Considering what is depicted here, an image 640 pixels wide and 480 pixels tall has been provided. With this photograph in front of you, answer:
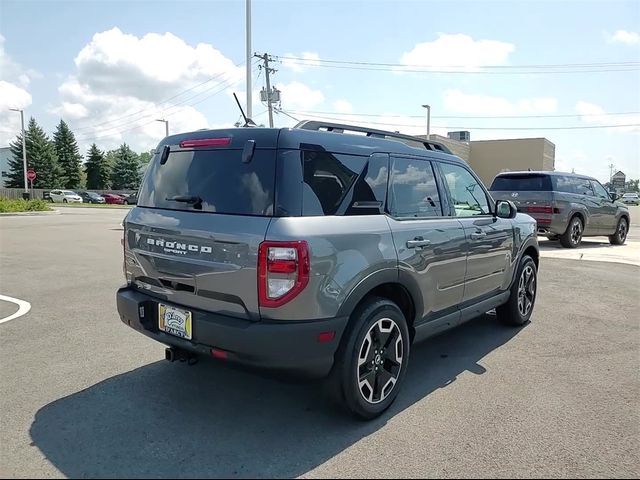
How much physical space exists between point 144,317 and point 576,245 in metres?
12.5

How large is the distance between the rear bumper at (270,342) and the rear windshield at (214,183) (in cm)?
69

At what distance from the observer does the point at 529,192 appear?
40.8 feet

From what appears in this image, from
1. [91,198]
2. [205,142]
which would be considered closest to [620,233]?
[205,142]

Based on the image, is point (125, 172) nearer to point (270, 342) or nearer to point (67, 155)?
point (67, 155)

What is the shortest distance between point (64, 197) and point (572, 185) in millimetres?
50812

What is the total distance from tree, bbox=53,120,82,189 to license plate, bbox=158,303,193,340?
2579 inches

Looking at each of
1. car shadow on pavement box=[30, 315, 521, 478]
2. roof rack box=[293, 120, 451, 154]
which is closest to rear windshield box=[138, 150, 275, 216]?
roof rack box=[293, 120, 451, 154]

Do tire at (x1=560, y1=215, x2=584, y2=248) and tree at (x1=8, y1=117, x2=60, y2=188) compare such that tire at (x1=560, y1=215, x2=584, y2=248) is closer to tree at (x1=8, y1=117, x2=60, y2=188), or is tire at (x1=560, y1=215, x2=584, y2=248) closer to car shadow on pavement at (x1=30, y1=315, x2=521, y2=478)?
car shadow on pavement at (x1=30, y1=315, x2=521, y2=478)

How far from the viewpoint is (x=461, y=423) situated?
10.7 feet

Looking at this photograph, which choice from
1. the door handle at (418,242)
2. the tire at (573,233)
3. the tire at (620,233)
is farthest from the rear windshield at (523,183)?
the door handle at (418,242)

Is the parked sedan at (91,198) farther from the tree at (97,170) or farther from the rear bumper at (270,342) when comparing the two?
the rear bumper at (270,342)

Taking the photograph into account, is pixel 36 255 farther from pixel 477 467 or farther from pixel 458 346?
pixel 477 467

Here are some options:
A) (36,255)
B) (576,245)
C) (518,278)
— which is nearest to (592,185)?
(576,245)

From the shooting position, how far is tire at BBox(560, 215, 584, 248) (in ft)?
41.0
